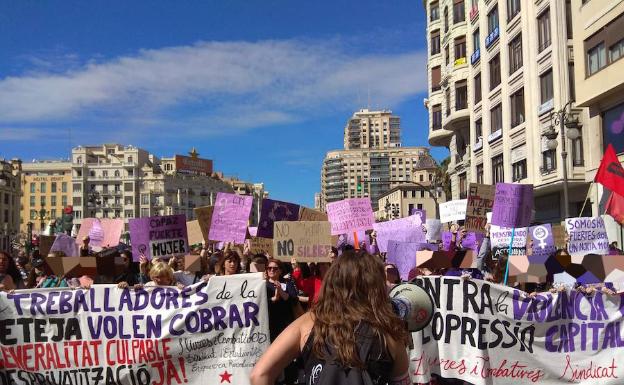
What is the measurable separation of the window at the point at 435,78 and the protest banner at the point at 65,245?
3343cm

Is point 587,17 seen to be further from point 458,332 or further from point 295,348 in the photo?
point 295,348

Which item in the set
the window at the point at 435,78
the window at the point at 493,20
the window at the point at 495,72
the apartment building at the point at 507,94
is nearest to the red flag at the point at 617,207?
the apartment building at the point at 507,94

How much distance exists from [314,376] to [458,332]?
12.9 feet

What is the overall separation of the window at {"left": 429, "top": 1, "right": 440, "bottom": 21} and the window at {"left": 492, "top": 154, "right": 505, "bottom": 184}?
44.0 feet

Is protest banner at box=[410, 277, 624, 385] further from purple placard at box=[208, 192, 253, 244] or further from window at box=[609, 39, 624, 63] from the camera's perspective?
window at box=[609, 39, 624, 63]

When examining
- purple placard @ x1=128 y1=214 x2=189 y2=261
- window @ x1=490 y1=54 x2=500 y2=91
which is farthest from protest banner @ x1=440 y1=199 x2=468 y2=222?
window @ x1=490 y1=54 x2=500 y2=91

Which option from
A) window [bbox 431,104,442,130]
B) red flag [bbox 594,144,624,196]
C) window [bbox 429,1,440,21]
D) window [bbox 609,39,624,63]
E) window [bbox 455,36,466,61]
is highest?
window [bbox 429,1,440,21]

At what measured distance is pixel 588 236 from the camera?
11938 mm

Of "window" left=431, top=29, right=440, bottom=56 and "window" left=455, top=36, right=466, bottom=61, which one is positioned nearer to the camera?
"window" left=455, top=36, right=466, bottom=61

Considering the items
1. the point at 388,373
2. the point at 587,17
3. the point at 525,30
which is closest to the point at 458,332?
→ the point at 388,373

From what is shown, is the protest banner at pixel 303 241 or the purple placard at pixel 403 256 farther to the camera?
the protest banner at pixel 303 241

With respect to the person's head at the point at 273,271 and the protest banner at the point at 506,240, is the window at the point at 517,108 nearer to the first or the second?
the protest banner at the point at 506,240

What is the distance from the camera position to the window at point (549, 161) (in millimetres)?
26578

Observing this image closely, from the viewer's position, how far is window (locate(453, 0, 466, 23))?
39.3 metres
